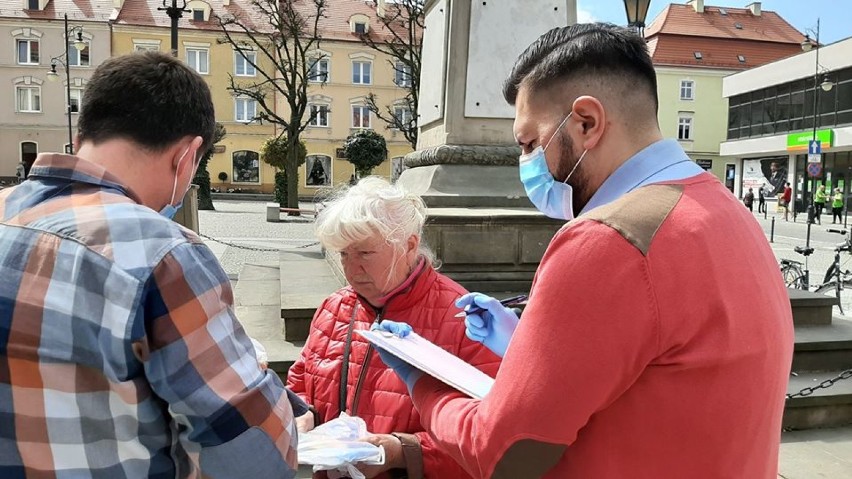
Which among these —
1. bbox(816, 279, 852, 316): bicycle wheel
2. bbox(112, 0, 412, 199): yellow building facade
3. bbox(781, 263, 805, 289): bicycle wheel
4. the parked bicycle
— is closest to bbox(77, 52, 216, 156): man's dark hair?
bbox(816, 279, 852, 316): bicycle wheel

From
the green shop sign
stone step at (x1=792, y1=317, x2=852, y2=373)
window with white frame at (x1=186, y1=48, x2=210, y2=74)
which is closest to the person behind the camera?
stone step at (x1=792, y1=317, x2=852, y2=373)

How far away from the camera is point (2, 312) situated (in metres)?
1.14

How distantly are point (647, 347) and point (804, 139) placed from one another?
123 ft

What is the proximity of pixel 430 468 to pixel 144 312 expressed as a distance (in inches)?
44.0

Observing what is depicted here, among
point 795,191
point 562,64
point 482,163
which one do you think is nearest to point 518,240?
point 482,163

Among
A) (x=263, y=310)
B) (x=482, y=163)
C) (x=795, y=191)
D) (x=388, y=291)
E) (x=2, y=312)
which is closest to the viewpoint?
(x=2, y=312)

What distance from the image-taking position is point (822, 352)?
4520mm

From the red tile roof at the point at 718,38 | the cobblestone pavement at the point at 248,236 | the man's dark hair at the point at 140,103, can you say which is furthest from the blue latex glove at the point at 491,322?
the red tile roof at the point at 718,38

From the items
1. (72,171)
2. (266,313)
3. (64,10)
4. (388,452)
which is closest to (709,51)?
(64,10)

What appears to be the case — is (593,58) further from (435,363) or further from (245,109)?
(245,109)

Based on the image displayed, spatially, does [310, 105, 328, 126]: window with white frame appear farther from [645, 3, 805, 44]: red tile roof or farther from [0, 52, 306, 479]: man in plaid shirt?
[0, 52, 306, 479]: man in plaid shirt

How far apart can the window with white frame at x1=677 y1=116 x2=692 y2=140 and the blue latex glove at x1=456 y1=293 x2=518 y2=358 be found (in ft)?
164

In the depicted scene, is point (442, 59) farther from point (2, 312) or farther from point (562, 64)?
point (2, 312)

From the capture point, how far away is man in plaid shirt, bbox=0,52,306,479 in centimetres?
115
